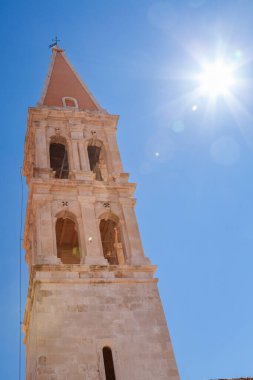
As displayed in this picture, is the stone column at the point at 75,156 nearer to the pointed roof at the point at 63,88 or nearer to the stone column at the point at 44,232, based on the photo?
the stone column at the point at 44,232

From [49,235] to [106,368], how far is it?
5493 mm

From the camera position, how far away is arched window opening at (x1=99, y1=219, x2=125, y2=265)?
2166cm

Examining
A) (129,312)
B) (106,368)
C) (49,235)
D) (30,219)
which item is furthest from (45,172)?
(106,368)

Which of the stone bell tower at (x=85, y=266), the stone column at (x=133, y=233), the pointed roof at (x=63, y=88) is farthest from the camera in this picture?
the pointed roof at (x=63, y=88)

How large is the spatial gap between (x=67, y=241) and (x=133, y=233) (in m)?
4.04

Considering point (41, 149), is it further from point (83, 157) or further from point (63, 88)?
point (63, 88)

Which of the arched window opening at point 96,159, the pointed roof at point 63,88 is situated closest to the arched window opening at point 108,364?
the arched window opening at point 96,159

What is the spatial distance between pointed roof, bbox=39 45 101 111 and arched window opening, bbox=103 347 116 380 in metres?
13.3

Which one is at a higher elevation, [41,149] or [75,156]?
[41,149]

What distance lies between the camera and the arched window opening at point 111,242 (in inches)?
853

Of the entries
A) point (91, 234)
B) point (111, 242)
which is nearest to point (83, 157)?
point (111, 242)

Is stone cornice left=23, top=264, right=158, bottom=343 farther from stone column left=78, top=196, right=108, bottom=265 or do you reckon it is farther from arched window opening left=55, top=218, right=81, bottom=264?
arched window opening left=55, top=218, right=81, bottom=264

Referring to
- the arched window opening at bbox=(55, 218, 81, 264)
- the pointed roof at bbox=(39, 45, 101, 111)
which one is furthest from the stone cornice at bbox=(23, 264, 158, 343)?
the pointed roof at bbox=(39, 45, 101, 111)

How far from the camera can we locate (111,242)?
22.4 meters
